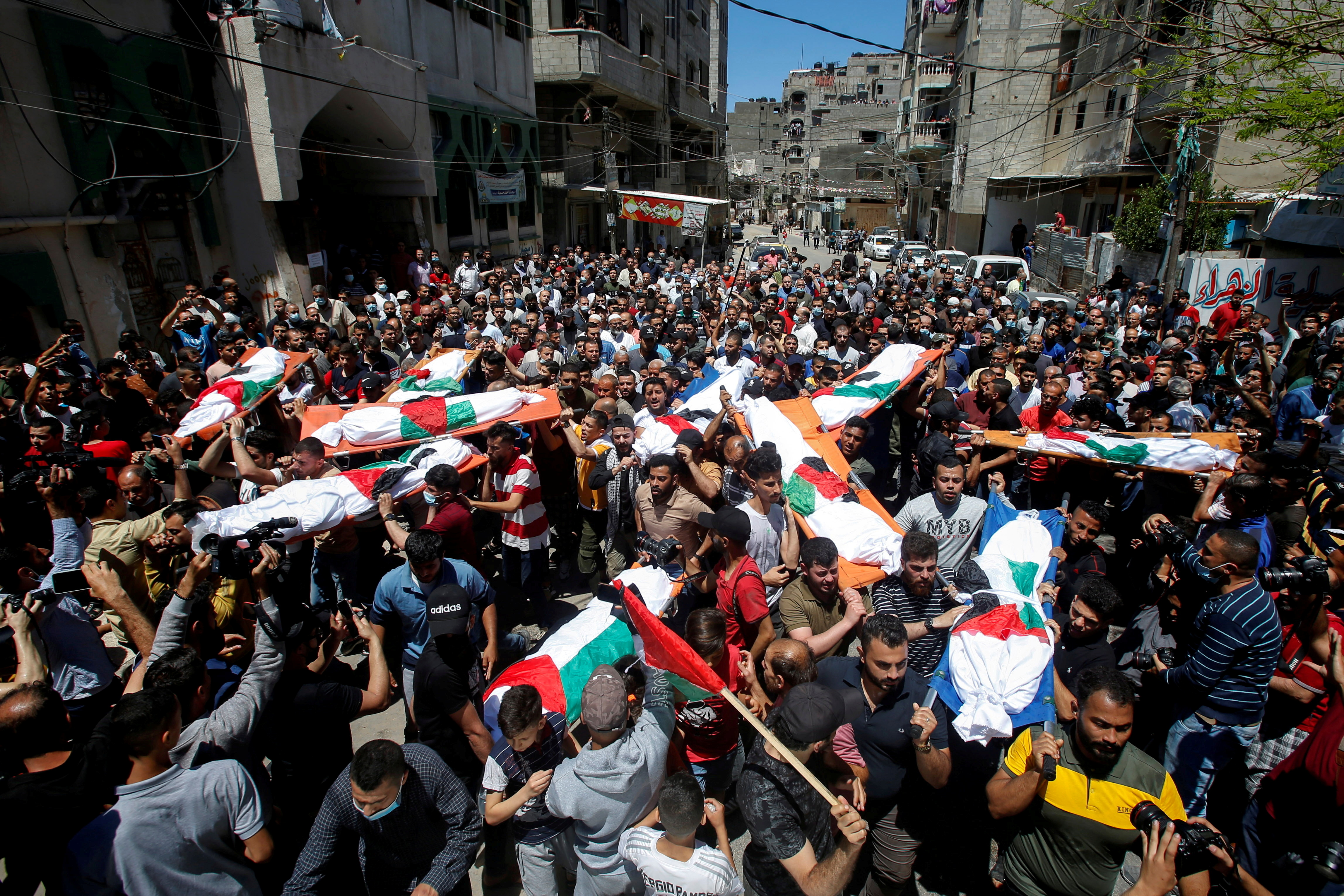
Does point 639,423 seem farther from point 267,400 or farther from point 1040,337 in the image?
point 1040,337

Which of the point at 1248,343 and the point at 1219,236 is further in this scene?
the point at 1219,236

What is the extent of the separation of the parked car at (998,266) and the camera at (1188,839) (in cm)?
1891

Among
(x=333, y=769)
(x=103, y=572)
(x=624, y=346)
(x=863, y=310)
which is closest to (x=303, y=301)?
(x=624, y=346)

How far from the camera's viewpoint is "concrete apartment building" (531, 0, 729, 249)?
82.8ft

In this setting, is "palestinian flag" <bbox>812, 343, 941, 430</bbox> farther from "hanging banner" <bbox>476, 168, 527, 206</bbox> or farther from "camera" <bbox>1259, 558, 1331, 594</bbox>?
"hanging banner" <bbox>476, 168, 527, 206</bbox>

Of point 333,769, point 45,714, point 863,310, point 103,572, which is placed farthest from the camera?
point 863,310

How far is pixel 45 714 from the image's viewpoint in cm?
242

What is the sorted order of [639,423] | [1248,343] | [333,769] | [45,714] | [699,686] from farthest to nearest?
[1248,343] → [639,423] → [333,769] → [699,686] → [45,714]

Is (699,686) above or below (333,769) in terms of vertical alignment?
above

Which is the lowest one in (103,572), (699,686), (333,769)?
(333,769)

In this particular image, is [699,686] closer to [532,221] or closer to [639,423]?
[639,423]

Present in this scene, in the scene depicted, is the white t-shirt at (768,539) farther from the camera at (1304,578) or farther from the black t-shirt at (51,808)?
the black t-shirt at (51,808)

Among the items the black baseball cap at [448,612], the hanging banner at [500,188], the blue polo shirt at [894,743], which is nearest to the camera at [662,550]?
the black baseball cap at [448,612]

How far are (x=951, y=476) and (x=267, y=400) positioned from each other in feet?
18.1
